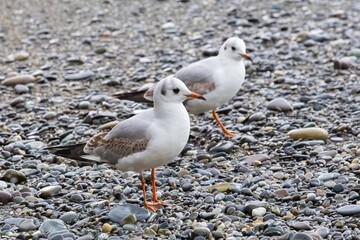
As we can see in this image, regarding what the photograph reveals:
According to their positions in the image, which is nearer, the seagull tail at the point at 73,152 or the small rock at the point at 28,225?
the small rock at the point at 28,225

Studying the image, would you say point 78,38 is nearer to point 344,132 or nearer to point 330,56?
point 330,56

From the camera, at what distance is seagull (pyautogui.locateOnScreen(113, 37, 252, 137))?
820 centimetres

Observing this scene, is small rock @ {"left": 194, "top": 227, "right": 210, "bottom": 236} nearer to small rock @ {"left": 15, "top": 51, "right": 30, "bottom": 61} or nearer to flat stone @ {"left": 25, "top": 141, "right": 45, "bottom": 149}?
flat stone @ {"left": 25, "top": 141, "right": 45, "bottom": 149}

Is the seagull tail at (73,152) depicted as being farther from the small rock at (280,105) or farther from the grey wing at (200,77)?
the small rock at (280,105)

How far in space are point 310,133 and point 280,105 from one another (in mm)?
1139

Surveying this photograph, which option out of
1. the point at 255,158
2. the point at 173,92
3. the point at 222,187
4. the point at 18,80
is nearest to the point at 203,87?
the point at 255,158

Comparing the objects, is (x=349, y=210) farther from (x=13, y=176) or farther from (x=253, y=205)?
(x=13, y=176)

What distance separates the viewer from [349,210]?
19.8 feet

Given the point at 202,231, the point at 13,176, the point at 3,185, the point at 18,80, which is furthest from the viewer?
the point at 18,80

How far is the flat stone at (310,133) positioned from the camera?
8016 mm

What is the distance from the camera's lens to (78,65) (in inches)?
467

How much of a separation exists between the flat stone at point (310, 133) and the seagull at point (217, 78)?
2.24 feet

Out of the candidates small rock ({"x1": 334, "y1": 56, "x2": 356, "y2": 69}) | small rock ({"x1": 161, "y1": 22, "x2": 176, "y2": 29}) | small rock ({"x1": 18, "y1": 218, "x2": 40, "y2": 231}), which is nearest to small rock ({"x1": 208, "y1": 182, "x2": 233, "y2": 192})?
small rock ({"x1": 18, "y1": 218, "x2": 40, "y2": 231})

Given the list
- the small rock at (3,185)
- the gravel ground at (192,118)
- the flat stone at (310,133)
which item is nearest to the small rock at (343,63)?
the gravel ground at (192,118)
